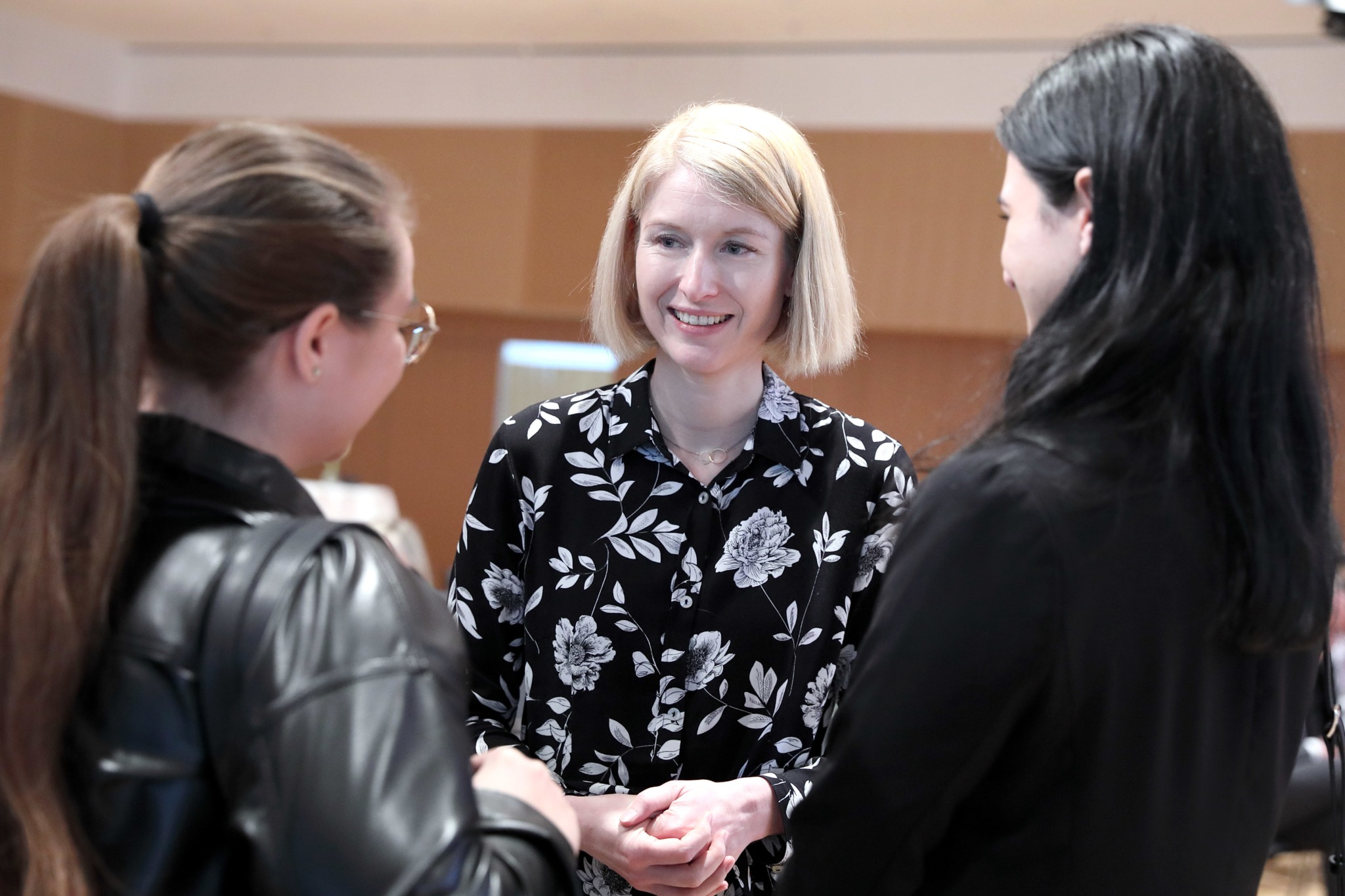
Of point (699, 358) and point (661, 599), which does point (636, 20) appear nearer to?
A: point (699, 358)

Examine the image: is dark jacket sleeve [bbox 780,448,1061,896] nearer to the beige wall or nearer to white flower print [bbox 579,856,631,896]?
white flower print [bbox 579,856,631,896]

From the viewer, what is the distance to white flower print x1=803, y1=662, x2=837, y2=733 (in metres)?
1.65

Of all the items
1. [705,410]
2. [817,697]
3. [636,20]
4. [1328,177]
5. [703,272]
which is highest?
[636,20]

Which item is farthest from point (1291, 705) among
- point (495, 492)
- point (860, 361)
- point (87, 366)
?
point (860, 361)

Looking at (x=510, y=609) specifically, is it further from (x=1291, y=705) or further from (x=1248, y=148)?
(x=1248, y=148)

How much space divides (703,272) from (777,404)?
23 centimetres

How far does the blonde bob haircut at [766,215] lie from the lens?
5.60 ft

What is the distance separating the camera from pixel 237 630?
0.92 meters

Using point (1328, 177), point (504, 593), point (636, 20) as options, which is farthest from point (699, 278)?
point (636, 20)

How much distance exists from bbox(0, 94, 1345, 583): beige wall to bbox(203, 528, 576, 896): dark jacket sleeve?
19.5 ft

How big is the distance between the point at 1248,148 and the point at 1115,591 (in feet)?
1.41

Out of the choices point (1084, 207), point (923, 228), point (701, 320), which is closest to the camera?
point (1084, 207)

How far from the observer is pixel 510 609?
1707 millimetres

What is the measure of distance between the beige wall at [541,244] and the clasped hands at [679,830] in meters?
5.29
